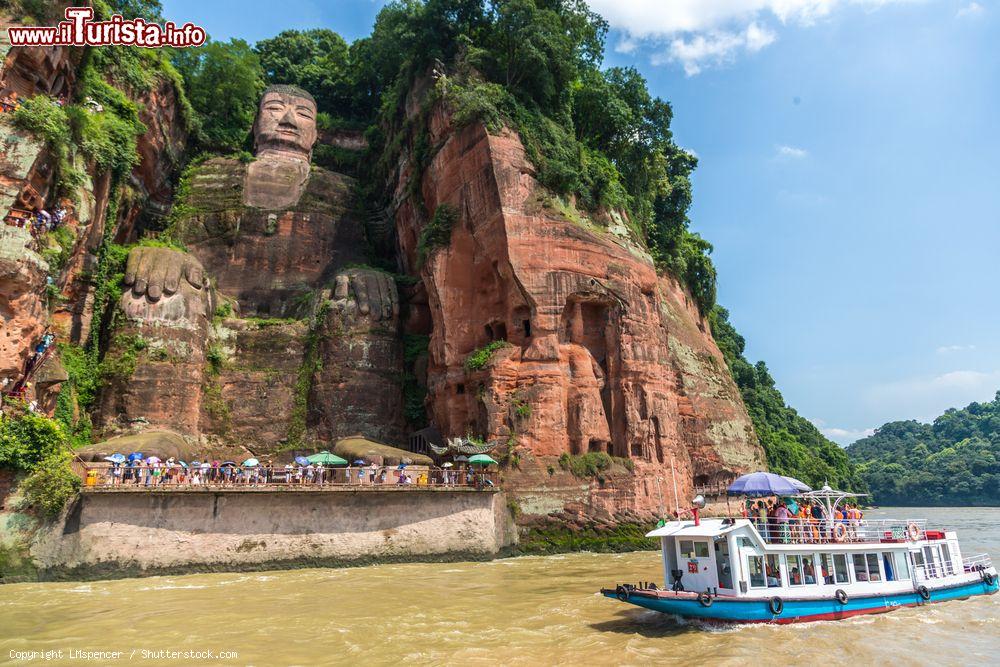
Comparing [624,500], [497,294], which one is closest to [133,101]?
[497,294]

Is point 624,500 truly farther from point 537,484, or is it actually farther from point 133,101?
→ point 133,101

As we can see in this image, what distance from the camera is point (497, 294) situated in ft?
98.5

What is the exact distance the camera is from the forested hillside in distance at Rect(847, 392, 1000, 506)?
80625 mm

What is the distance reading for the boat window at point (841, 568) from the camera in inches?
590

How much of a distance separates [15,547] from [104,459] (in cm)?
361

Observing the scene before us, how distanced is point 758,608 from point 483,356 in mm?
16621

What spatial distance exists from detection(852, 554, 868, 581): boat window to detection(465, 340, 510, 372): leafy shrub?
1579 centimetres

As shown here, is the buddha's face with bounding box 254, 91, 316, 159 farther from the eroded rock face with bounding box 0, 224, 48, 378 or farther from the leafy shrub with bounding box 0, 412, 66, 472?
the leafy shrub with bounding box 0, 412, 66, 472

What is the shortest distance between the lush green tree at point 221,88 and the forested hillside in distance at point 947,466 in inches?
3441

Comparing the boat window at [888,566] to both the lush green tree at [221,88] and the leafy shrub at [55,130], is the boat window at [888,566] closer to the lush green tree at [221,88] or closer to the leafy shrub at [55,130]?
the leafy shrub at [55,130]

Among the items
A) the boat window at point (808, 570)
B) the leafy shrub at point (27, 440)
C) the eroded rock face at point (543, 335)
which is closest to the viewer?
the boat window at point (808, 570)

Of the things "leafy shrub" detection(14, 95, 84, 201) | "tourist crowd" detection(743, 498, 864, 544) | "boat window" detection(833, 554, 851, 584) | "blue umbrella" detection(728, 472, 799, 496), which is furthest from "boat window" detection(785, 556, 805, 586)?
"leafy shrub" detection(14, 95, 84, 201)

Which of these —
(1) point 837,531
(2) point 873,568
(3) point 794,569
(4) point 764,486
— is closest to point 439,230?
(4) point 764,486

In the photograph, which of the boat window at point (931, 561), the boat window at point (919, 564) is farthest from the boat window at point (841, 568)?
the boat window at point (931, 561)
